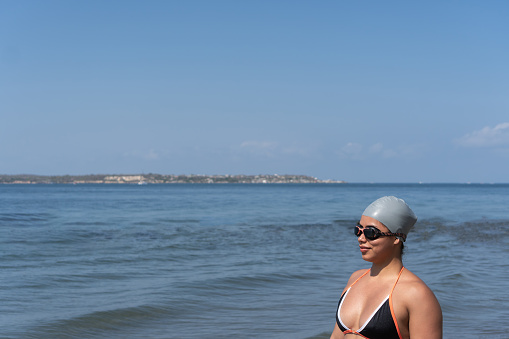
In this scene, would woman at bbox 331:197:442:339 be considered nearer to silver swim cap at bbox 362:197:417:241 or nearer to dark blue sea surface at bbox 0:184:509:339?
silver swim cap at bbox 362:197:417:241

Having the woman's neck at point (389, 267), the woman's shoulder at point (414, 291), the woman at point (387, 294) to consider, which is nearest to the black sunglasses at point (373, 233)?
the woman at point (387, 294)

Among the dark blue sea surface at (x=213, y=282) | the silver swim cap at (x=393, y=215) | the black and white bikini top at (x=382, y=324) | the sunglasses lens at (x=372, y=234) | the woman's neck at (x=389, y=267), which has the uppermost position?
the silver swim cap at (x=393, y=215)

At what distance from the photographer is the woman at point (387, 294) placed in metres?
2.83

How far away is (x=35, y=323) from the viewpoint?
9047 millimetres

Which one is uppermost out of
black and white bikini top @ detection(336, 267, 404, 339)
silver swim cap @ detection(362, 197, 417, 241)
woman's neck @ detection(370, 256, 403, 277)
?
silver swim cap @ detection(362, 197, 417, 241)

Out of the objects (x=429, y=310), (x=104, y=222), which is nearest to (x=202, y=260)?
(x=429, y=310)

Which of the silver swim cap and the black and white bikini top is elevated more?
the silver swim cap

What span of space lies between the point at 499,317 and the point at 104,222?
25140 mm

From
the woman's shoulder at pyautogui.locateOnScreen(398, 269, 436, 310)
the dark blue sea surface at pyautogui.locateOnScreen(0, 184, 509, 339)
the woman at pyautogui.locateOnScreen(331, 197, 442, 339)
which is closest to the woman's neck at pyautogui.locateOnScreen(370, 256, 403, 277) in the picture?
the woman at pyautogui.locateOnScreen(331, 197, 442, 339)

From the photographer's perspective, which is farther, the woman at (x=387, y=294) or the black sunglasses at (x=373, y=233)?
the black sunglasses at (x=373, y=233)

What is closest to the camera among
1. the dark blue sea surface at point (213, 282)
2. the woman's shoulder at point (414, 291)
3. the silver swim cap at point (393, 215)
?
the woman's shoulder at point (414, 291)

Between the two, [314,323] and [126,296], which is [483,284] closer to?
[314,323]

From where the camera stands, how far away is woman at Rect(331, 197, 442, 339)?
9.30 ft

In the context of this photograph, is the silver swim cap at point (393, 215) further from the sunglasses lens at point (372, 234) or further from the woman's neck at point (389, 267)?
the woman's neck at point (389, 267)
